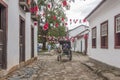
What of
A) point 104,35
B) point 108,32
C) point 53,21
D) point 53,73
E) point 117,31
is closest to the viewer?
point 117,31

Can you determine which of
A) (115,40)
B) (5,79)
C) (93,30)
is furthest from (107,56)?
(5,79)

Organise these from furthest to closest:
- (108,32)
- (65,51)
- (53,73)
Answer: (65,51) → (108,32) → (53,73)

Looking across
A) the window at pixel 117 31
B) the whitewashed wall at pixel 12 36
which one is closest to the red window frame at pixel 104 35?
the window at pixel 117 31

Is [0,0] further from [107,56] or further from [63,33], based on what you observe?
[63,33]

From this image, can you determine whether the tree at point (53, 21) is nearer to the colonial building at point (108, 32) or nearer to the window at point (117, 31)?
the colonial building at point (108, 32)

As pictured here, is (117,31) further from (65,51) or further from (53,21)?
(53,21)

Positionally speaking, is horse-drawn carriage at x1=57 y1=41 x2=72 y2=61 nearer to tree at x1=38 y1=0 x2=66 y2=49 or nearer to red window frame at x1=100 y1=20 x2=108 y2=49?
red window frame at x1=100 y1=20 x2=108 y2=49

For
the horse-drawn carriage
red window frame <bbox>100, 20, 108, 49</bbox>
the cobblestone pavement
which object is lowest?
the cobblestone pavement

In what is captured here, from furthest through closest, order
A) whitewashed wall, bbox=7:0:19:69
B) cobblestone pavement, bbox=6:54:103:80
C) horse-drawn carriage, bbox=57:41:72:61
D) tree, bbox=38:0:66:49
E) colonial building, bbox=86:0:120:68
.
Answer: tree, bbox=38:0:66:49, horse-drawn carriage, bbox=57:41:72:61, colonial building, bbox=86:0:120:68, cobblestone pavement, bbox=6:54:103:80, whitewashed wall, bbox=7:0:19:69

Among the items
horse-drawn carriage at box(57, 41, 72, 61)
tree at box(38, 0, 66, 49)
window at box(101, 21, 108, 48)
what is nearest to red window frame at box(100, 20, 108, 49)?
window at box(101, 21, 108, 48)

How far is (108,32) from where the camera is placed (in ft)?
52.3

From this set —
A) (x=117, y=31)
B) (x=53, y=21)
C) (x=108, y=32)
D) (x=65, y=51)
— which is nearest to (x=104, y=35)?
(x=108, y=32)

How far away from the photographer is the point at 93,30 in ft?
72.0

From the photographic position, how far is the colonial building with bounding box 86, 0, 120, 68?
14.1 metres
